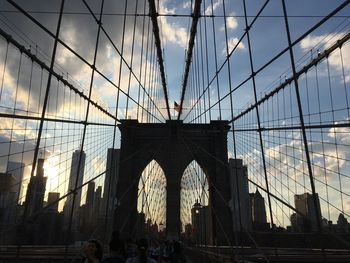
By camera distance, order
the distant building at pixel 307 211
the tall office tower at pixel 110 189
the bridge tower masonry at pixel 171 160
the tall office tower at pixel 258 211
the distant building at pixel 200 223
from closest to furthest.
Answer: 1. the distant building at pixel 307 211
2. the tall office tower at pixel 110 189
3. the distant building at pixel 200 223
4. the tall office tower at pixel 258 211
5. the bridge tower masonry at pixel 171 160

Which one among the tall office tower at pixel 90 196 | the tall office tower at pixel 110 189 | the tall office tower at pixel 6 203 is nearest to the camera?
the tall office tower at pixel 6 203

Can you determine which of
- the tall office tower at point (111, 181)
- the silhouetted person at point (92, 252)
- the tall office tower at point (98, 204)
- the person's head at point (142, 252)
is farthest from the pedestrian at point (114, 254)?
the tall office tower at point (98, 204)

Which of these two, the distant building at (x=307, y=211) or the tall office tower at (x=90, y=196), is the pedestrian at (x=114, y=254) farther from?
the tall office tower at (x=90, y=196)

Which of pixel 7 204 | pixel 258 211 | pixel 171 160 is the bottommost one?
pixel 7 204

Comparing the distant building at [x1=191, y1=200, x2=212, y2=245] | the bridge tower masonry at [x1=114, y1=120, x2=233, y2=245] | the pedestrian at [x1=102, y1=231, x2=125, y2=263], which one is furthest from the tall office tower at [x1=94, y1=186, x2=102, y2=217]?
the pedestrian at [x1=102, y1=231, x2=125, y2=263]

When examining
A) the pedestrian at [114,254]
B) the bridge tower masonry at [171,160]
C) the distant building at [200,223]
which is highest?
the bridge tower masonry at [171,160]

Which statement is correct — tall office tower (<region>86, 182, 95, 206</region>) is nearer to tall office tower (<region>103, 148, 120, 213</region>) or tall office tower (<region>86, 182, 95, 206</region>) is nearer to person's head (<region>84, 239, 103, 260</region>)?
tall office tower (<region>103, 148, 120, 213</region>)

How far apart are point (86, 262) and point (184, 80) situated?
20320mm

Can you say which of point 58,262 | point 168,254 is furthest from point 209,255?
point 58,262

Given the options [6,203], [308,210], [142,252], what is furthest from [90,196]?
[142,252]

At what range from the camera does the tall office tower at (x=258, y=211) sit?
54.2ft

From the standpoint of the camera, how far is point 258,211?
18.9 metres

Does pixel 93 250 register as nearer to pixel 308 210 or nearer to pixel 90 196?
pixel 308 210

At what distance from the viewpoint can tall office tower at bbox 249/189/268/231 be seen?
16.5 meters
